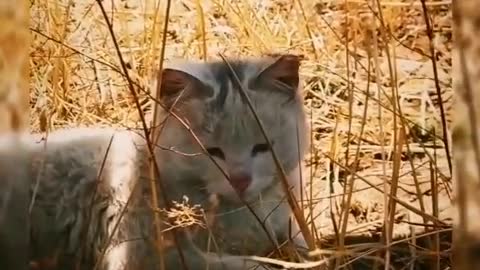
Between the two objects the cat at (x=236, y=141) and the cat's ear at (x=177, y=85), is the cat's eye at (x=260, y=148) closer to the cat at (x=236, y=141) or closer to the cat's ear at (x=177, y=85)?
the cat at (x=236, y=141)

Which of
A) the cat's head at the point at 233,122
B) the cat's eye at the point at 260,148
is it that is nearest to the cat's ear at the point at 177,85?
the cat's head at the point at 233,122

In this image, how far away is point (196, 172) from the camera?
1378 millimetres

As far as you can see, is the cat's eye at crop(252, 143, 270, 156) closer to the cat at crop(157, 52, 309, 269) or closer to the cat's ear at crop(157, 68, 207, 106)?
the cat at crop(157, 52, 309, 269)

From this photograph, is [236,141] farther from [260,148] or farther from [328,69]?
[328,69]

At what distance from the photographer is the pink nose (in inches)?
51.9

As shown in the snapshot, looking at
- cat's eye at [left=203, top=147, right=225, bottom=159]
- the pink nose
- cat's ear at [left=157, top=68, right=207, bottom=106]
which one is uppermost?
cat's ear at [left=157, top=68, right=207, bottom=106]

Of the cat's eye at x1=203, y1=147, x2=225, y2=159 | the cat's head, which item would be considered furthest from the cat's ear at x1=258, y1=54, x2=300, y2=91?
the cat's eye at x1=203, y1=147, x2=225, y2=159

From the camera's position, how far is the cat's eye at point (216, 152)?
52.8 inches

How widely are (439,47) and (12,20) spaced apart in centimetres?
62

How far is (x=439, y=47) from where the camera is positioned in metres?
1.34

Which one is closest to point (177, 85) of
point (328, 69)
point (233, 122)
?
point (233, 122)

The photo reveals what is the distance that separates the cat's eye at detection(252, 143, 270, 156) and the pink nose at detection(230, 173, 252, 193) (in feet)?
0.14

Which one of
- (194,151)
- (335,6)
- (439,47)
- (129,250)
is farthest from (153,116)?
(439,47)

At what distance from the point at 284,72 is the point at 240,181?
0.58 ft
